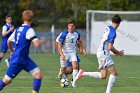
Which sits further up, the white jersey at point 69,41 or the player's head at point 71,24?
the player's head at point 71,24

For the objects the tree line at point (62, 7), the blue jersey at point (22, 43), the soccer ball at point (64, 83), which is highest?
the blue jersey at point (22, 43)

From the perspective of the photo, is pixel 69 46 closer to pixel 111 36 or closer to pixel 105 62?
pixel 105 62

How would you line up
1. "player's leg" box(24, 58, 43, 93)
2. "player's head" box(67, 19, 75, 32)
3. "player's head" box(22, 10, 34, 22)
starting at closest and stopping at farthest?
"player's head" box(22, 10, 34, 22) → "player's leg" box(24, 58, 43, 93) → "player's head" box(67, 19, 75, 32)

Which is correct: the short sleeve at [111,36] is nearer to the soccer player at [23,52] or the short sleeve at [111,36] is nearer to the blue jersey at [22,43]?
the soccer player at [23,52]

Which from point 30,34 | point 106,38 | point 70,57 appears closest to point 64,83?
point 70,57

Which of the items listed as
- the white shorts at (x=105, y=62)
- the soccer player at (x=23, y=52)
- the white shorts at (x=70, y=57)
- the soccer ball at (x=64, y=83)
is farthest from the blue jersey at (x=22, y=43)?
the white shorts at (x=70, y=57)

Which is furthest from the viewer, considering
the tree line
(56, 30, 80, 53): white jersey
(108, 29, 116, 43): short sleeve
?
the tree line

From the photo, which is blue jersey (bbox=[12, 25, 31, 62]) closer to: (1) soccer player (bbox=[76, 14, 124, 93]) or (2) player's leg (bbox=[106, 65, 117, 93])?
(1) soccer player (bbox=[76, 14, 124, 93])

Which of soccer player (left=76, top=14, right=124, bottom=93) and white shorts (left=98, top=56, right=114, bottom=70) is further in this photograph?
white shorts (left=98, top=56, right=114, bottom=70)

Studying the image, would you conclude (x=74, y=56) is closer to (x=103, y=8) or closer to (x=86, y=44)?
(x=86, y=44)

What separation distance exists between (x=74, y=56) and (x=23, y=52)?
4.22 metres

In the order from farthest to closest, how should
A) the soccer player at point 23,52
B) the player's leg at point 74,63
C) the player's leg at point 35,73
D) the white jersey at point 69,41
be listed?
the white jersey at point 69,41, the player's leg at point 74,63, the player's leg at point 35,73, the soccer player at point 23,52

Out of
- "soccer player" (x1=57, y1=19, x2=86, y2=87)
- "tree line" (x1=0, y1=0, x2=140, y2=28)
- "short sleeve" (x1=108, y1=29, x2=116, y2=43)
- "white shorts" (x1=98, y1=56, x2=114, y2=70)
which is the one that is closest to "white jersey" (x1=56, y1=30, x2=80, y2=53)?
"soccer player" (x1=57, y1=19, x2=86, y2=87)

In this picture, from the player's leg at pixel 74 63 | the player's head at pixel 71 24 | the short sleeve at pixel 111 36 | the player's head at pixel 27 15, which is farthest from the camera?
the player's leg at pixel 74 63
